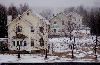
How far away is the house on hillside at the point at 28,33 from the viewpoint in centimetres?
1085

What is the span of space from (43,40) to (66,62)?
314 cm

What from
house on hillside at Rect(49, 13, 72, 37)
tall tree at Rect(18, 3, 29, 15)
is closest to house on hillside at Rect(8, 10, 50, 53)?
house on hillside at Rect(49, 13, 72, 37)

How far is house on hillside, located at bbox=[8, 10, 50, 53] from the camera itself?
1085 cm

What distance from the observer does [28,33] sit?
11.1 metres

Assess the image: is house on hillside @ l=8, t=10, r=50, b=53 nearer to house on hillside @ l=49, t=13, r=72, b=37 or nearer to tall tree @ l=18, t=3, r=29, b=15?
house on hillside @ l=49, t=13, r=72, b=37

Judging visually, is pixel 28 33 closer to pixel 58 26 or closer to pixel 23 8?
pixel 58 26

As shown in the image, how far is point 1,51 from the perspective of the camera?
11.5m

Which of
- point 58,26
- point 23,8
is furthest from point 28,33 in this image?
point 23,8

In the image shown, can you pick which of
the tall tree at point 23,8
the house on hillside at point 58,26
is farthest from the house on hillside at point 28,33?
the tall tree at point 23,8

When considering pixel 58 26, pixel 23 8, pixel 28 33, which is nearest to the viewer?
pixel 28 33

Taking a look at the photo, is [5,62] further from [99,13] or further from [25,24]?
[99,13]

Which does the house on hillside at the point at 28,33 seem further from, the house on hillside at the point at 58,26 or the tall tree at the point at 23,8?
the tall tree at the point at 23,8

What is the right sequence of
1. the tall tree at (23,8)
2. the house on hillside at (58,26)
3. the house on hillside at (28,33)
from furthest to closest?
1. the tall tree at (23,8)
2. the house on hillside at (58,26)
3. the house on hillside at (28,33)

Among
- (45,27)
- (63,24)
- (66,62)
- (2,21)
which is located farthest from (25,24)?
(63,24)
